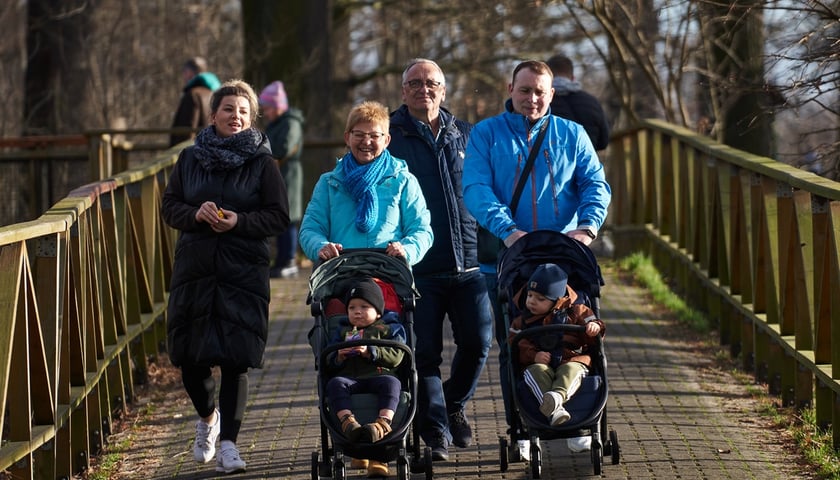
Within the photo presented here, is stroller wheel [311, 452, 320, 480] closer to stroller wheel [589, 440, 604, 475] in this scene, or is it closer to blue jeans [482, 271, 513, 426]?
blue jeans [482, 271, 513, 426]

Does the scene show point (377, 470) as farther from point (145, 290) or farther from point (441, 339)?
point (145, 290)

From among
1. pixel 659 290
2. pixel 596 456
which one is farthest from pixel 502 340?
pixel 659 290

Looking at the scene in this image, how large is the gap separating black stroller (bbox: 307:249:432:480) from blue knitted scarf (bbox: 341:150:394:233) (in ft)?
0.66

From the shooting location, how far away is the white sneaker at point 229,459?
7.16 m

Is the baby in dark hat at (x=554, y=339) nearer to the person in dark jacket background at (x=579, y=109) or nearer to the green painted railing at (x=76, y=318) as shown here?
the green painted railing at (x=76, y=318)

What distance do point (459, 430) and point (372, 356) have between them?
117 cm

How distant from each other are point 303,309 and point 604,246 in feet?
19.6

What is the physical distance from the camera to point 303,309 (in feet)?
41.4

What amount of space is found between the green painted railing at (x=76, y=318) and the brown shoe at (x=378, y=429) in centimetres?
136

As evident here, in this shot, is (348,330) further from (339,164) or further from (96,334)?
(96,334)

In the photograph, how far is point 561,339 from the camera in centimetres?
673

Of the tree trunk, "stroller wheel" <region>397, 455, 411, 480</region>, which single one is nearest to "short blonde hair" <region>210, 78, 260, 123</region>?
"stroller wheel" <region>397, 455, 411, 480</region>

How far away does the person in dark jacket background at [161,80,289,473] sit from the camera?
23.2 feet

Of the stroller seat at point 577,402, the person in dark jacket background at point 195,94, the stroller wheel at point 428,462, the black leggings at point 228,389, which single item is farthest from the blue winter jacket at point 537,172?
the person in dark jacket background at point 195,94
